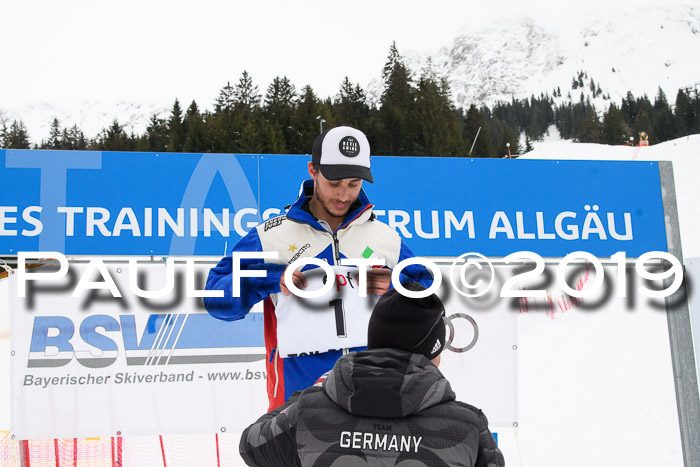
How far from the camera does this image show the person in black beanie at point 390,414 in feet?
5.07

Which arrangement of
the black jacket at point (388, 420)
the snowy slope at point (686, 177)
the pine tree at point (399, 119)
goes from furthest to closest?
the pine tree at point (399, 119)
the snowy slope at point (686, 177)
the black jacket at point (388, 420)

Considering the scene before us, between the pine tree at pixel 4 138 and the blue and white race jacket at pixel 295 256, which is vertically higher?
the pine tree at pixel 4 138

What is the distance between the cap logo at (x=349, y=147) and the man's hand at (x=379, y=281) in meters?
0.47

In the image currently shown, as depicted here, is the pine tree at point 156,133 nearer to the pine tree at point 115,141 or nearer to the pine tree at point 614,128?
the pine tree at point 115,141

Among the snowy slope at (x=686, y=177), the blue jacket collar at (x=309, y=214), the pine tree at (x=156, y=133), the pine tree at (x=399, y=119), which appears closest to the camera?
the blue jacket collar at (x=309, y=214)

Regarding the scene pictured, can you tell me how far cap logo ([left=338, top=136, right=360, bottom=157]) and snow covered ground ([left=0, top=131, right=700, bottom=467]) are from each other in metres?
2.89

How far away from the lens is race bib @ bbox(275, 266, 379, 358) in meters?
2.42

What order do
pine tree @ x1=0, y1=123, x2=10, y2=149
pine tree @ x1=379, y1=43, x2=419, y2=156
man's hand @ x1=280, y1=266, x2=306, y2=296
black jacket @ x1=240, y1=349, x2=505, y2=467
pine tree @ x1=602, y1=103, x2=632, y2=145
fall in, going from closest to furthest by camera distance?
1. black jacket @ x1=240, y1=349, x2=505, y2=467
2. man's hand @ x1=280, y1=266, x2=306, y2=296
3. pine tree @ x1=379, y1=43, x2=419, y2=156
4. pine tree @ x1=0, y1=123, x2=10, y2=149
5. pine tree @ x1=602, y1=103, x2=632, y2=145

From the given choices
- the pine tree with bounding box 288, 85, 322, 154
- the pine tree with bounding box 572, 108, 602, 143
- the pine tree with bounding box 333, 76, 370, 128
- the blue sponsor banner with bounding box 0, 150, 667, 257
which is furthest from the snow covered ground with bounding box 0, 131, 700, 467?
the pine tree with bounding box 572, 108, 602, 143

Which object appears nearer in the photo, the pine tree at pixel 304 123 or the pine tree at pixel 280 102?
the pine tree at pixel 304 123

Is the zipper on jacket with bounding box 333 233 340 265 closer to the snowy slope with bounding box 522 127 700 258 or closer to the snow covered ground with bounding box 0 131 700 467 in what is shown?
the snow covered ground with bounding box 0 131 700 467

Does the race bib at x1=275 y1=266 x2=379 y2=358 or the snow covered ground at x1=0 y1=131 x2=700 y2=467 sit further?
the snow covered ground at x1=0 y1=131 x2=700 y2=467

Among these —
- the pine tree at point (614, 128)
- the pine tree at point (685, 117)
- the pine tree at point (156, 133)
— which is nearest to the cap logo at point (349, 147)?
the pine tree at point (156, 133)

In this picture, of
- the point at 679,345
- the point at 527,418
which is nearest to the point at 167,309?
the point at 679,345
